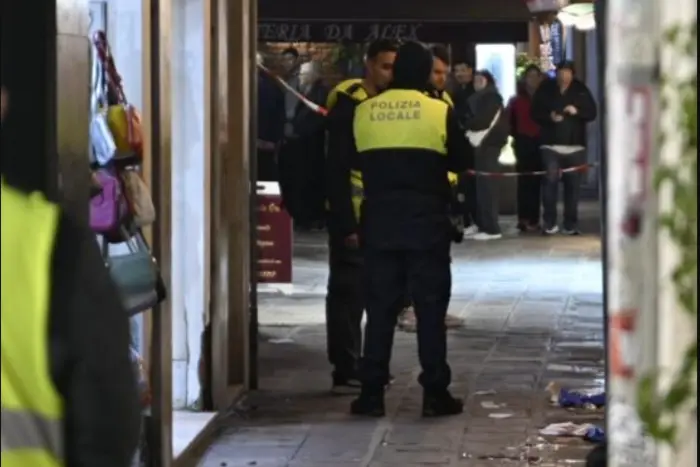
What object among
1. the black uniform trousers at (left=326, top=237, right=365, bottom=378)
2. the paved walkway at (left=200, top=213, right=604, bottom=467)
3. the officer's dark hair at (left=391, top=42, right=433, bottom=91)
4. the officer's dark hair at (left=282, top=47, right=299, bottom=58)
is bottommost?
the paved walkway at (left=200, top=213, right=604, bottom=467)

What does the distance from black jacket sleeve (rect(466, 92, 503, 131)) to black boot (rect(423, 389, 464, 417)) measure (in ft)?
36.4

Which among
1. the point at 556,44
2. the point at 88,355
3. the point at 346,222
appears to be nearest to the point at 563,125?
the point at 556,44

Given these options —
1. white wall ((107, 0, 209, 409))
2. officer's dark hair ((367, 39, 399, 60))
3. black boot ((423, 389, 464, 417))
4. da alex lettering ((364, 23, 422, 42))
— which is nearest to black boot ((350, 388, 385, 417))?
black boot ((423, 389, 464, 417))

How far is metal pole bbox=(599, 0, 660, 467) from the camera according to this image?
12.2ft

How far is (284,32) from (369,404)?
5350mm

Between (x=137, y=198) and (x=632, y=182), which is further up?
(x=632, y=182)

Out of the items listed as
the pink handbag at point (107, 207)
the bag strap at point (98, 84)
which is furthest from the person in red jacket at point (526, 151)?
the pink handbag at point (107, 207)

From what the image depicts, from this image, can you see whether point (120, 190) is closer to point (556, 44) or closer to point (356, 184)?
point (356, 184)

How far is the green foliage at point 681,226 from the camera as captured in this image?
12.3 ft

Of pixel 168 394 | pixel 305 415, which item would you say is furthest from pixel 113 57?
pixel 305 415

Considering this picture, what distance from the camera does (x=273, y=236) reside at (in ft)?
39.4

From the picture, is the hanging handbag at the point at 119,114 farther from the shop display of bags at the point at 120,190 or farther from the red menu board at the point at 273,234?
the red menu board at the point at 273,234

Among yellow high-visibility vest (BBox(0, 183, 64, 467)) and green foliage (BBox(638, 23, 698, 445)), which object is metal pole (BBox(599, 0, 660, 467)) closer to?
green foliage (BBox(638, 23, 698, 445))

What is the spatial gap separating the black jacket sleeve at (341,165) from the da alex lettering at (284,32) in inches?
163
